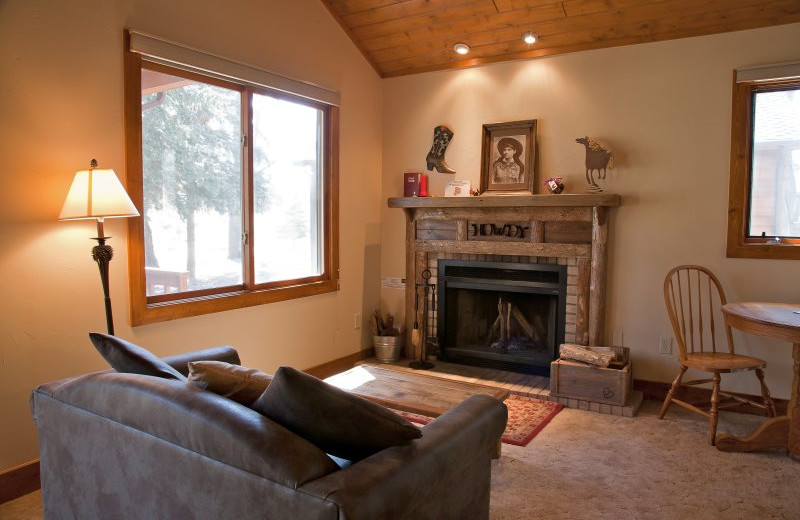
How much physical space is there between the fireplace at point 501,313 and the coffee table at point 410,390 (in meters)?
1.46

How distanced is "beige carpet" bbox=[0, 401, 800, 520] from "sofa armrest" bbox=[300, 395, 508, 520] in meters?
0.67

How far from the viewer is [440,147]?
471 centimetres

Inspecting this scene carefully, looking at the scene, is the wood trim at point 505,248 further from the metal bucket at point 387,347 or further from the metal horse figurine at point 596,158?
the metal bucket at point 387,347

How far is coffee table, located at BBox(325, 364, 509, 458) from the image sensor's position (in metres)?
2.75

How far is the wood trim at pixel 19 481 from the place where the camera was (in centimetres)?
257

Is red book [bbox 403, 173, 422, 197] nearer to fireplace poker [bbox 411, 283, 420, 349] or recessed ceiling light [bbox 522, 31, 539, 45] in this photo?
fireplace poker [bbox 411, 283, 420, 349]

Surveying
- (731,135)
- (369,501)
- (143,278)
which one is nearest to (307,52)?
(143,278)

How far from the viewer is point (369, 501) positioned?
52.2 inches

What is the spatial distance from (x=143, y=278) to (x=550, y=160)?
116 inches

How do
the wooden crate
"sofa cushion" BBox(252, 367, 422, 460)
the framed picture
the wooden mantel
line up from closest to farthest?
"sofa cushion" BBox(252, 367, 422, 460) < the wooden crate < the wooden mantel < the framed picture

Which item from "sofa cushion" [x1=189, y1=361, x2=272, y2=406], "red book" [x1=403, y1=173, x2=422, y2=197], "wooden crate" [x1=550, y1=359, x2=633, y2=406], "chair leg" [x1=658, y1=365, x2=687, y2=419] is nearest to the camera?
"sofa cushion" [x1=189, y1=361, x2=272, y2=406]

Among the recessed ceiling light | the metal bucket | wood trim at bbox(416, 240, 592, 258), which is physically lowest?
the metal bucket

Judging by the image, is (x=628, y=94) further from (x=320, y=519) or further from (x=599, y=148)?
(x=320, y=519)

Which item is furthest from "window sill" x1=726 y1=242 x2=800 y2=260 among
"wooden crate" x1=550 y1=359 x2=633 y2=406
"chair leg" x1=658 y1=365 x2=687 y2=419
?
"wooden crate" x1=550 y1=359 x2=633 y2=406
